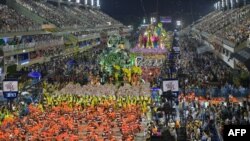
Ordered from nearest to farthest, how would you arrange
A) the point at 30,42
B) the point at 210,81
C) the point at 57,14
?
the point at 210,81 < the point at 30,42 < the point at 57,14

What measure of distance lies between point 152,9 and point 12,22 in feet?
341

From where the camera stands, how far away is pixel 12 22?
6262 centimetres

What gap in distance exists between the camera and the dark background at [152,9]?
6201 inches

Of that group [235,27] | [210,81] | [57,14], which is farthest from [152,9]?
[210,81]

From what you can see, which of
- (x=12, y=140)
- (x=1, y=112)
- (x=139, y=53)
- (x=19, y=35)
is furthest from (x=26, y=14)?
(x=12, y=140)

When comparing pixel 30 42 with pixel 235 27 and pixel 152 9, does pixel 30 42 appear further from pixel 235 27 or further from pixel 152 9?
pixel 152 9

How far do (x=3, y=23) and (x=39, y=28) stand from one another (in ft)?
45.3

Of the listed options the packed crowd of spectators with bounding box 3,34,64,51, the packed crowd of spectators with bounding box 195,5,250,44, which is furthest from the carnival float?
the packed crowd of spectators with bounding box 3,34,64,51

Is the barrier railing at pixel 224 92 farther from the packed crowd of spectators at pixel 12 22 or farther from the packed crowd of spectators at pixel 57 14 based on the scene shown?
the packed crowd of spectators at pixel 57 14

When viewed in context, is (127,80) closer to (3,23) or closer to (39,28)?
(3,23)

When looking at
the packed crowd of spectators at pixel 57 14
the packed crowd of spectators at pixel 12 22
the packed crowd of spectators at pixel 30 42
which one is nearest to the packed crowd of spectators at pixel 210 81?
the packed crowd of spectators at pixel 30 42

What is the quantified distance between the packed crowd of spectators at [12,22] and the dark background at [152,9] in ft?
284

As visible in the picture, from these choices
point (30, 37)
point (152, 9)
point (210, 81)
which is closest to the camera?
point (210, 81)

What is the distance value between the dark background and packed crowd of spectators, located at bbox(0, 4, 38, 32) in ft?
284
